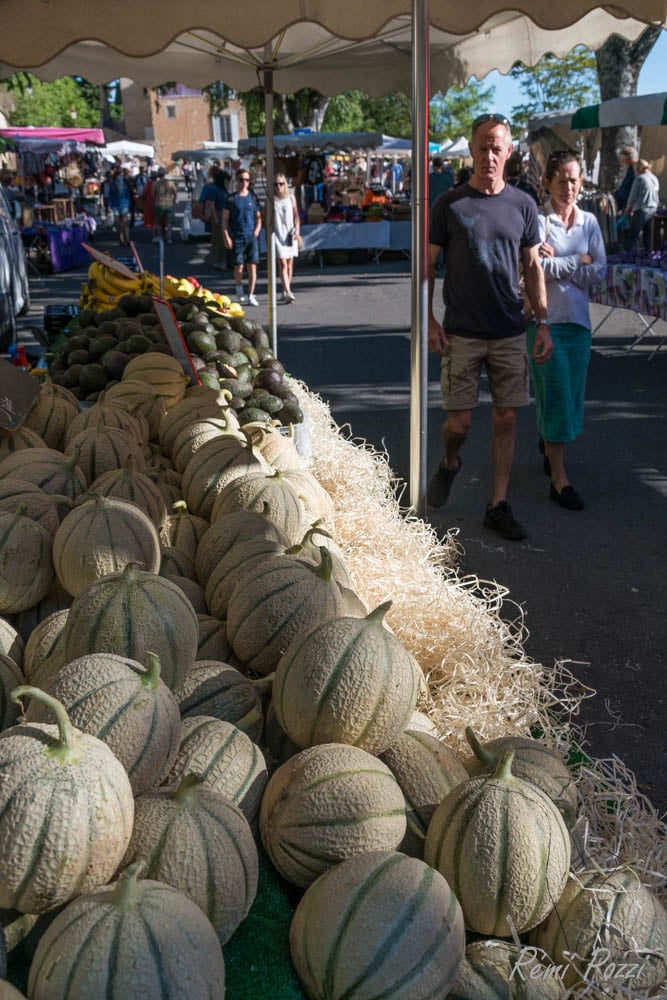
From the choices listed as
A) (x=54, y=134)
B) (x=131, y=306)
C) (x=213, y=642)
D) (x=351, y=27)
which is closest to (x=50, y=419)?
(x=213, y=642)

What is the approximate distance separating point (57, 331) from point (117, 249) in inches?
786

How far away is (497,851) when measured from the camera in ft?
5.29

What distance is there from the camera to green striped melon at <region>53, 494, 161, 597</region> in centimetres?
232

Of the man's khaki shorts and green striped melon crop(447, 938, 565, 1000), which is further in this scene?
the man's khaki shorts

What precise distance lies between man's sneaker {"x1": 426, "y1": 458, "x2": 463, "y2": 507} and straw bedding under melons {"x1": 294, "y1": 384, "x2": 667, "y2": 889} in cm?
150

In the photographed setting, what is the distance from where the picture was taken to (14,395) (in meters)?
3.30

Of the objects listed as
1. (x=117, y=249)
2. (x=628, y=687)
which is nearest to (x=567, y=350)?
(x=628, y=687)

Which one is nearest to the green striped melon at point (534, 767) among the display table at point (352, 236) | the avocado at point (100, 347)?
the avocado at point (100, 347)

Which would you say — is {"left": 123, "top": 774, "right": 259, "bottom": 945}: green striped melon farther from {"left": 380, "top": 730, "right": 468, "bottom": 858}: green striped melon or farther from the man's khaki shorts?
the man's khaki shorts

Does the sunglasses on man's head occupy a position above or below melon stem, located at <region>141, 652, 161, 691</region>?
above

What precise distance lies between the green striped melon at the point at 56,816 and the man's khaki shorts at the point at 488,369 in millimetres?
4340

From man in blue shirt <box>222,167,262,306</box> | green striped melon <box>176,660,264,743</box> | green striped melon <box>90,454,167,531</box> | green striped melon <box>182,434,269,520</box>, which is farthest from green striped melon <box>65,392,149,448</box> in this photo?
man in blue shirt <box>222,167,262,306</box>

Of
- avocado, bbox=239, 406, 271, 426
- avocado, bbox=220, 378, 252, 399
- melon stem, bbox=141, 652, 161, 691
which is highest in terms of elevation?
avocado, bbox=220, 378, 252, 399

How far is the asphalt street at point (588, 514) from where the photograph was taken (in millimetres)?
4117
